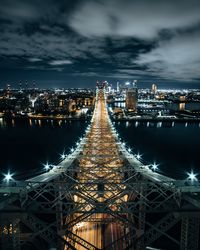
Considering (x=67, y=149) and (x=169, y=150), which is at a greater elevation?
(x=169, y=150)

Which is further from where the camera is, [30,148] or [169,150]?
[30,148]

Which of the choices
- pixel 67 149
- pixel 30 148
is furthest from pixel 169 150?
pixel 30 148

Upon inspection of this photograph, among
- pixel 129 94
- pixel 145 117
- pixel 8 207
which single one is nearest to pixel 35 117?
pixel 145 117

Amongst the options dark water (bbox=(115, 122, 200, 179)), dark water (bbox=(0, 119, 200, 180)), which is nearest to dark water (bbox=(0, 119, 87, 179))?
dark water (bbox=(0, 119, 200, 180))

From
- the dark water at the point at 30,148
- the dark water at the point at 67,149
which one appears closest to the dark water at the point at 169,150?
the dark water at the point at 67,149

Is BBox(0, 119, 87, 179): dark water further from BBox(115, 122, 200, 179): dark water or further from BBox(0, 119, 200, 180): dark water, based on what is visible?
BBox(115, 122, 200, 179): dark water

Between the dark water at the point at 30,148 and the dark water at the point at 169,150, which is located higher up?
the dark water at the point at 169,150

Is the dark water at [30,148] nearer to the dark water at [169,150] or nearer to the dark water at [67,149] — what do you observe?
the dark water at [67,149]

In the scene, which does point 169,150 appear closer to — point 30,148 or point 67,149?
point 67,149

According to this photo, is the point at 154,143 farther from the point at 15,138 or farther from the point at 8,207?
the point at 8,207
